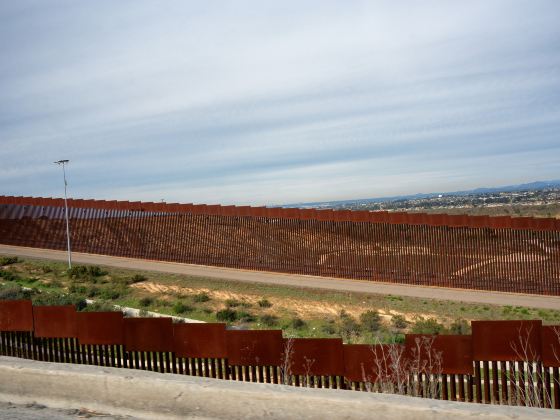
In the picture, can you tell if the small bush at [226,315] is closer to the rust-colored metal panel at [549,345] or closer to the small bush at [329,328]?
the small bush at [329,328]

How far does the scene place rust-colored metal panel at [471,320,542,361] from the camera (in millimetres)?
9508

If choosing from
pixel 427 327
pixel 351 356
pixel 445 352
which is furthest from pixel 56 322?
pixel 427 327

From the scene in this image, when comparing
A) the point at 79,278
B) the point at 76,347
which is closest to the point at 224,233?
the point at 79,278

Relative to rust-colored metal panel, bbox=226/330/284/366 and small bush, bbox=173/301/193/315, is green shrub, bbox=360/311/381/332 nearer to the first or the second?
small bush, bbox=173/301/193/315

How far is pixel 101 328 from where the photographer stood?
11.0 m

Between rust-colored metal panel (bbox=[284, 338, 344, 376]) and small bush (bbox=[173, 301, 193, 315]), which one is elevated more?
rust-colored metal panel (bbox=[284, 338, 344, 376])

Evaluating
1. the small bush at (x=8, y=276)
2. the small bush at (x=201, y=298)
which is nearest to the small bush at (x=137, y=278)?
the small bush at (x=201, y=298)

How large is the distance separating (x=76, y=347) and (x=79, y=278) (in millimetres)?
18992

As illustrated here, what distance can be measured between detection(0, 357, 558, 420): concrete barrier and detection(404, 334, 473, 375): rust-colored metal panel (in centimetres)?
432

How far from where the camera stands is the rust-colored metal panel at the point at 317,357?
948 cm

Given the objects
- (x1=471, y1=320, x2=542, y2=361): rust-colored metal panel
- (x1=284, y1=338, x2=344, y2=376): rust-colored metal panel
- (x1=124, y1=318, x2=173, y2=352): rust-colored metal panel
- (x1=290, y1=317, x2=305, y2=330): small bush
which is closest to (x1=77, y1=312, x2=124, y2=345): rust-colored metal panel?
(x1=124, y1=318, x2=173, y2=352): rust-colored metal panel

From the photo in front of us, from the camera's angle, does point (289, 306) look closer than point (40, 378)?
No

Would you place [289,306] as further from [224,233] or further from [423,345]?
[423,345]

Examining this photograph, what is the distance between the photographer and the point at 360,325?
22.7 metres
